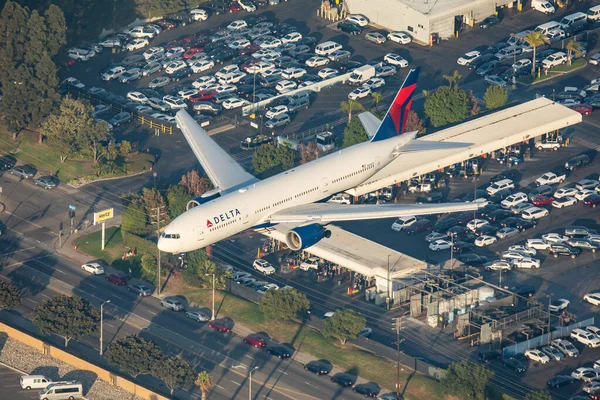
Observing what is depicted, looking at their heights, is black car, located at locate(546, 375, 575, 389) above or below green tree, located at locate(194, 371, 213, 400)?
below

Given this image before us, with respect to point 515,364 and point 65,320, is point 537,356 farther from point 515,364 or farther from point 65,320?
point 65,320

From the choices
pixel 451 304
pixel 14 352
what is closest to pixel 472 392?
pixel 451 304

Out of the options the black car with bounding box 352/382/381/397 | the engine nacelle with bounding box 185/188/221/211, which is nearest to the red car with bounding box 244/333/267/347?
the black car with bounding box 352/382/381/397

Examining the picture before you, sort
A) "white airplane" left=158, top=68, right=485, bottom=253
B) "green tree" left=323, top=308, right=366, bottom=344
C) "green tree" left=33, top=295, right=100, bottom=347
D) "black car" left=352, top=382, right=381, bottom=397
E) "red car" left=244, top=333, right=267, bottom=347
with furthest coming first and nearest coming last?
"red car" left=244, top=333, right=267, bottom=347
"green tree" left=323, top=308, right=366, bottom=344
"green tree" left=33, top=295, right=100, bottom=347
"white airplane" left=158, top=68, right=485, bottom=253
"black car" left=352, top=382, right=381, bottom=397

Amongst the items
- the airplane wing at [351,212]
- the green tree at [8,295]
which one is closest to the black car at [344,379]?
the airplane wing at [351,212]

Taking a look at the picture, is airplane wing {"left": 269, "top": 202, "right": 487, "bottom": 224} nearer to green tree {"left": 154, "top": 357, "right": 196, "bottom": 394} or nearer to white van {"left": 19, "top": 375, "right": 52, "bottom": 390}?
green tree {"left": 154, "top": 357, "right": 196, "bottom": 394}

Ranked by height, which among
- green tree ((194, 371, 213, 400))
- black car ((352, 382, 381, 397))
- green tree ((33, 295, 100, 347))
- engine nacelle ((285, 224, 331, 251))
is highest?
engine nacelle ((285, 224, 331, 251))

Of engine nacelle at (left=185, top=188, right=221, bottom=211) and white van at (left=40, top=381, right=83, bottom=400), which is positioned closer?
white van at (left=40, top=381, right=83, bottom=400)

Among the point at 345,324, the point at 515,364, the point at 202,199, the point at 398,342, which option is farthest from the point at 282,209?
the point at 515,364
